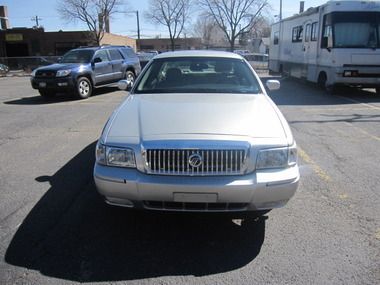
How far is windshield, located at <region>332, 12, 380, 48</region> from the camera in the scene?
12.8 meters

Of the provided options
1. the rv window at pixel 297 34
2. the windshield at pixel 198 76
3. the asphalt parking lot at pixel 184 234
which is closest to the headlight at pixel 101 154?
the asphalt parking lot at pixel 184 234

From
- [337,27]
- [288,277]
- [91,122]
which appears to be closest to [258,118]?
[288,277]

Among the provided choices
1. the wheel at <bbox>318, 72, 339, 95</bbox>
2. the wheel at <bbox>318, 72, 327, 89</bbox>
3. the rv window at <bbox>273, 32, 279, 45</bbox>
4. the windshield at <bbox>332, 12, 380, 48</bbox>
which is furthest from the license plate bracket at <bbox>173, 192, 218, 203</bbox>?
the rv window at <bbox>273, 32, 279, 45</bbox>

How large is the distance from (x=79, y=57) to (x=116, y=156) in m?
11.8

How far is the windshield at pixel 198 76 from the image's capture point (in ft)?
16.6

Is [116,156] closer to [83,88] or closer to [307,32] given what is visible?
[83,88]

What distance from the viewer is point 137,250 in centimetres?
346

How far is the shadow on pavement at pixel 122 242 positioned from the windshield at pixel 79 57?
1058 cm

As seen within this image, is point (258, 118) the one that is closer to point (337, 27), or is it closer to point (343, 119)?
point (343, 119)

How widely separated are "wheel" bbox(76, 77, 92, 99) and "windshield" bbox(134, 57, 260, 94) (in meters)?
8.49

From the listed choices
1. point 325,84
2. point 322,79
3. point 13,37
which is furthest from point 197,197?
point 13,37

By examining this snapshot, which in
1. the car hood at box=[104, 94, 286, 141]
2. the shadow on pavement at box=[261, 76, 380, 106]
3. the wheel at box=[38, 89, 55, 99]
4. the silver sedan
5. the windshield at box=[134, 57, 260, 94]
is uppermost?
the windshield at box=[134, 57, 260, 94]

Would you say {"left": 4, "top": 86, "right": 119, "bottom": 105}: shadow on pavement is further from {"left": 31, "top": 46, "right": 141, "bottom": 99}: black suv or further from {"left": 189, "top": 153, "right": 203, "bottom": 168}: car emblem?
{"left": 189, "top": 153, "right": 203, "bottom": 168}: car emblem

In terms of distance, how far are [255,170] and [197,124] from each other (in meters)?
0.68
